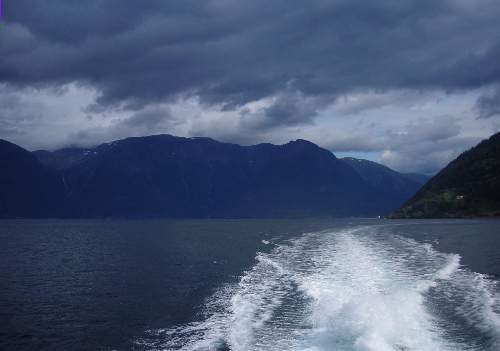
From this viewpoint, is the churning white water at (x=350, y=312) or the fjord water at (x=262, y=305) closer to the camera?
the churning white water at (x=350, y=312)

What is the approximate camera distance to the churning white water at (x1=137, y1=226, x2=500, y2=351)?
88.3 ft

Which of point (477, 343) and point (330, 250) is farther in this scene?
point (330, 250)

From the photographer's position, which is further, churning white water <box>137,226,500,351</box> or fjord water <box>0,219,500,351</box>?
fjord water <box>0,219,500,351</box>

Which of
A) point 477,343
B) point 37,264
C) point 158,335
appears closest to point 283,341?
point 158,335

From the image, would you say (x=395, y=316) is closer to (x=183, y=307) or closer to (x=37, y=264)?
(x=183, y=307)

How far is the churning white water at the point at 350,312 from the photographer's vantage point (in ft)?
88.3

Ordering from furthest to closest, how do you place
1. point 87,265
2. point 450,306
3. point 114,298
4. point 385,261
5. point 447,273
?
point 87,265
point 385,261
point 447,273
point 114,298
point 450,306

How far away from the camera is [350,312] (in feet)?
109

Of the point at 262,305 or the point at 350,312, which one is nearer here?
the point at 350,312

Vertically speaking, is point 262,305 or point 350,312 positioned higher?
point 350,312

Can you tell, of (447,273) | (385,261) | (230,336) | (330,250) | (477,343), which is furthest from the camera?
(330,250)

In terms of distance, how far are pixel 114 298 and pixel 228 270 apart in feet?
66.2

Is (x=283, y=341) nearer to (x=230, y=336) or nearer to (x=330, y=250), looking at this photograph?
(x=230, y=336)

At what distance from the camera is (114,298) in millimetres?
43375
